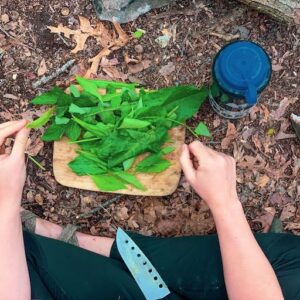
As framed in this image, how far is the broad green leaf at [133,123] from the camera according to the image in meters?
1.77

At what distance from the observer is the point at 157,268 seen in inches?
66.3

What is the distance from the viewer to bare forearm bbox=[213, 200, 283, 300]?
54.7 inches

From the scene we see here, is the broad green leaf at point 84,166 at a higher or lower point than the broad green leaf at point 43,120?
lower

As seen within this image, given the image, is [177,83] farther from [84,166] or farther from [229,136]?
[84,166]

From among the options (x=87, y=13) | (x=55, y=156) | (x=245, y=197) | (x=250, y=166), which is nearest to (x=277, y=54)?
(x=250, y=166)

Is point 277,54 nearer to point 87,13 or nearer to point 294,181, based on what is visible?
point 294,181

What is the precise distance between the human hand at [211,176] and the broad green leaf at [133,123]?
35 cm

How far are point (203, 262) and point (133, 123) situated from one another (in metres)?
0.53

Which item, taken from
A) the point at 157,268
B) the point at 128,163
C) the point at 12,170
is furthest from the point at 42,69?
the point at 157,268

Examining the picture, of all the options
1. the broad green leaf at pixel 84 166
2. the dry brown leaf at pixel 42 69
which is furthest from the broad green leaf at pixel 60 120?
the dry brown leaf at pixel 42 69

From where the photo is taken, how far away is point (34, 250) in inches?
64.1

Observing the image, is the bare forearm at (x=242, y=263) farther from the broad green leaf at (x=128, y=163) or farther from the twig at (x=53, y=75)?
the twig at (x=53, y=75)

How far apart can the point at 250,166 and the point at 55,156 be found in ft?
2.46

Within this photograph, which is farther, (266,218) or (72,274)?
(266,218)
